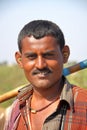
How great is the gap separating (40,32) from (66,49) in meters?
0.23

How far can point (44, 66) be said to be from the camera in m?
2.97

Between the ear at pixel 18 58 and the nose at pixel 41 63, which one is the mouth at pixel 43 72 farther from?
the ear at pixel 18 58

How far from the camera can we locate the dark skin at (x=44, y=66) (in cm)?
299

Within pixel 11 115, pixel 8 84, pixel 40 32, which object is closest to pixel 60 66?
pixel 40 32

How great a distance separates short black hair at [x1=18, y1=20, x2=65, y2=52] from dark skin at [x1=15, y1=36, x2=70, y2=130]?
0.10ft


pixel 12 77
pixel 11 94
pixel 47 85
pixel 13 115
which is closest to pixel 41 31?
pixel 47 85

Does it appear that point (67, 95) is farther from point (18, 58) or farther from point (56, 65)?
point (18, 58)

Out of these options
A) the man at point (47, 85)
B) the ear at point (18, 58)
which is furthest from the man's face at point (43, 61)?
the ear at point (18, 58)

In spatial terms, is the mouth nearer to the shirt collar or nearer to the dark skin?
the dark skin

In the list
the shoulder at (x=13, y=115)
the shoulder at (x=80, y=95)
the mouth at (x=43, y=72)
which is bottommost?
the shoulder at (x=13, y=115)

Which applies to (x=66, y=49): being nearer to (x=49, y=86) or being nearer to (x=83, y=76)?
(x=49, y=86)

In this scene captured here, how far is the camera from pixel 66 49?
3145 millimetres

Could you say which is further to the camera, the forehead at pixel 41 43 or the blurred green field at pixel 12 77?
the blurred green field at pixel 12 77

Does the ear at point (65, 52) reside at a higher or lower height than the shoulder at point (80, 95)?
higher
